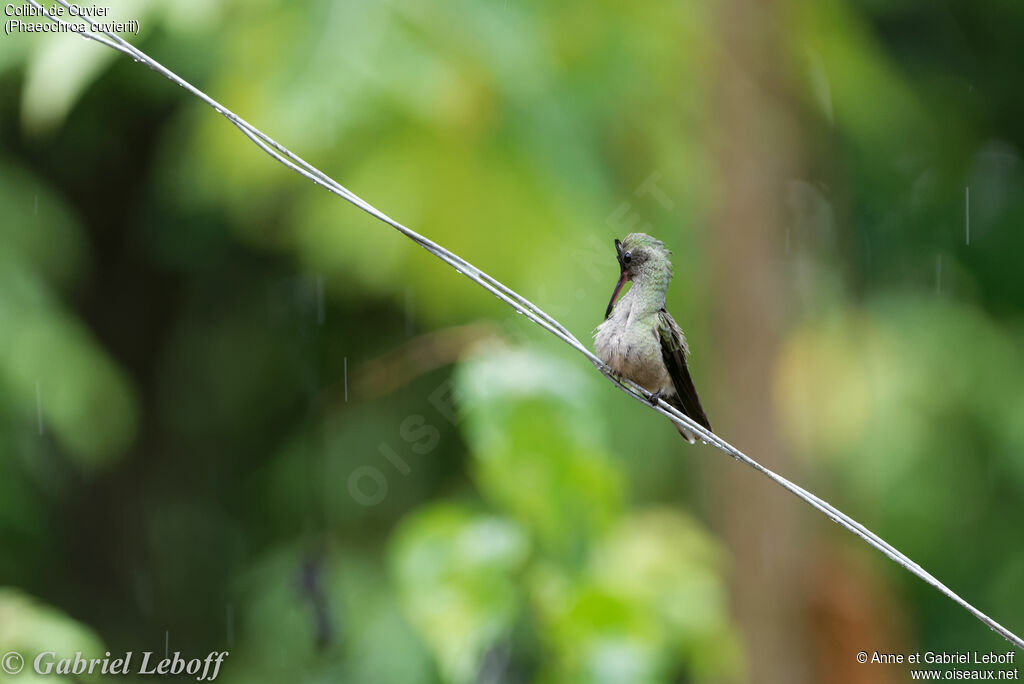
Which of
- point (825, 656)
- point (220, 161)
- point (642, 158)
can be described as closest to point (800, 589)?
point (825, 656)

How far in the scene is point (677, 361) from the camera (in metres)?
2.22

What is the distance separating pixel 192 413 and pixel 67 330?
8.00 feet

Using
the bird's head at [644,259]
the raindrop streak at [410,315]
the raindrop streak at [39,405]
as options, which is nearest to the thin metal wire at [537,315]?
the bird's head at [644,259]

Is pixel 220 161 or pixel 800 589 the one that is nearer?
pixel 800 589

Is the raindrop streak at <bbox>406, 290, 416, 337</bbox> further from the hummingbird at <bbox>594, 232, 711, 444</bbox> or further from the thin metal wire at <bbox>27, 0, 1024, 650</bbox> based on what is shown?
the thin metal wire at <bbox>27, 0, 1024, 650</bbox>

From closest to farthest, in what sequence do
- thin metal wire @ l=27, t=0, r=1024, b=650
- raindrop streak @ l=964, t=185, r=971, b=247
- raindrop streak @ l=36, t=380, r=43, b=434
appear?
thin metal wire @ l=27, t=0, r=1024, b=650 < raindrop streak @ l=36, t=380, r=43, b=434 < raindrop streak @ l=964, t=185, r=971, b=247

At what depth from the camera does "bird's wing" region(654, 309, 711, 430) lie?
222cm

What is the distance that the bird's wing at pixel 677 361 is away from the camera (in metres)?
2.22

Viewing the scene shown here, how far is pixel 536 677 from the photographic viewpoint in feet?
11.9

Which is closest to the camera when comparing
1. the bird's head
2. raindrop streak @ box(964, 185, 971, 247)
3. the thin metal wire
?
the thin metal wire

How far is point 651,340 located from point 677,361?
73mm

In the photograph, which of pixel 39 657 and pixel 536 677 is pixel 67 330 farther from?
pixel 536 677

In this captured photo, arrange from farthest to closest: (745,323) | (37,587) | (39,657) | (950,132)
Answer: (950,132), (37,587), (745,323), (39,657)

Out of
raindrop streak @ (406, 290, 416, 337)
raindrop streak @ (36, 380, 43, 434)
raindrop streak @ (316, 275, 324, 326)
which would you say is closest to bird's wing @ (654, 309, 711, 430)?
raindrop streak @ (406, 290, 416, 337)
